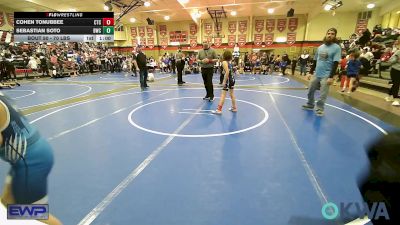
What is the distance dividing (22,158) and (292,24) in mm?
28582

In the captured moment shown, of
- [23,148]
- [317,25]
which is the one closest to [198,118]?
[23,148]

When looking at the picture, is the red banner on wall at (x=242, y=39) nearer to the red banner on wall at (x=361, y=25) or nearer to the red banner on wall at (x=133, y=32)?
the red banner on wall at (x=361, y=25)

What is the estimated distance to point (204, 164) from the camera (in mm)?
3207

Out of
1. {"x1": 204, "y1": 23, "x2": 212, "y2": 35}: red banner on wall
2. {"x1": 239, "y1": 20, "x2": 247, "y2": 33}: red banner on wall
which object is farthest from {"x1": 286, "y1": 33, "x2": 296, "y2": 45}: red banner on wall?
{"x1": 204, "y1": 23, "x2": 212, "y2": 35}: red banner on wall

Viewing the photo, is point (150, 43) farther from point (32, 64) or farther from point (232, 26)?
point (32, 64)

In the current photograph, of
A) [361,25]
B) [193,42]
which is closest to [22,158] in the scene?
[193,42]

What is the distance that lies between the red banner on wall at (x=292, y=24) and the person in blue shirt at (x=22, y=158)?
28.4 metres

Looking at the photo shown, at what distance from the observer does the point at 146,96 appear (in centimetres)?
834

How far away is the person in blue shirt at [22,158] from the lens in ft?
3.83

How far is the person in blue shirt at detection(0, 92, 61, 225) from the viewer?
117cm

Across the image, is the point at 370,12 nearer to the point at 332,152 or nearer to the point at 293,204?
the point at 332,152

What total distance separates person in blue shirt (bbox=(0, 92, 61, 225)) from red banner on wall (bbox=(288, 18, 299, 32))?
28.4 metres

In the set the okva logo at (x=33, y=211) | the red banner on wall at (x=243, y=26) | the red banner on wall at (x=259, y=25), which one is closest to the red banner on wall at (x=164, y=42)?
the red banner on wall at (x=243, y=26)
